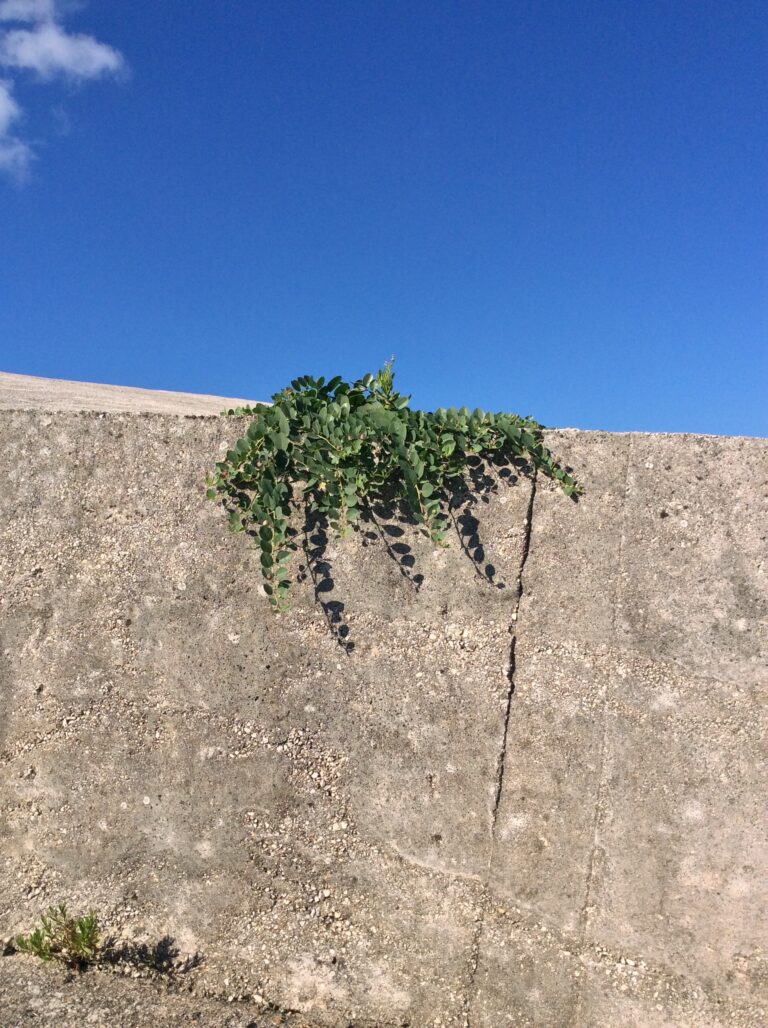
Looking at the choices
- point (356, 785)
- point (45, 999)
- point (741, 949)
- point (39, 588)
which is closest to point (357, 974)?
point (356, 785)

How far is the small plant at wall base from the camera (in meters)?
2.45

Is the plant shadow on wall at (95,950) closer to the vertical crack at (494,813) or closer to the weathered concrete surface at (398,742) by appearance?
the weathered concrete surface at (398,742)

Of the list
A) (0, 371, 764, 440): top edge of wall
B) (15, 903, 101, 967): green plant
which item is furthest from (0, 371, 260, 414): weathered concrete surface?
(15, 903, 101, 967): green plant

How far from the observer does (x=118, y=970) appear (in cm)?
262

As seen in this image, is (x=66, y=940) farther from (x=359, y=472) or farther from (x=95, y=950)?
(x=359, y=472)

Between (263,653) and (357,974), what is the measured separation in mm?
1182

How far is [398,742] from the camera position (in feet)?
8.30

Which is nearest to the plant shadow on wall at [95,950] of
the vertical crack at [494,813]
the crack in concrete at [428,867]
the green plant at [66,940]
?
the green plant at [66,940]

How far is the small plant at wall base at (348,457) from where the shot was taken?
96.3 inches

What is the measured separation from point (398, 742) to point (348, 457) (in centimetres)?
103

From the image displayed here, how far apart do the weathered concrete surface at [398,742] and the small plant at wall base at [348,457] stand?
0.11 metres

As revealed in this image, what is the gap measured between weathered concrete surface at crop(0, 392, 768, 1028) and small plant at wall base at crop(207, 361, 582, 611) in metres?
0.11

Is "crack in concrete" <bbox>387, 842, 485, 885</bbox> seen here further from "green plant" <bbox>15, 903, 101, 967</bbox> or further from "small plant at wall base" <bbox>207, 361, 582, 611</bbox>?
"green plant" <bbox>15, 903, 101, 967</bbox>

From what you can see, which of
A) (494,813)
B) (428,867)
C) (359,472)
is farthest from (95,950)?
(359,472)
